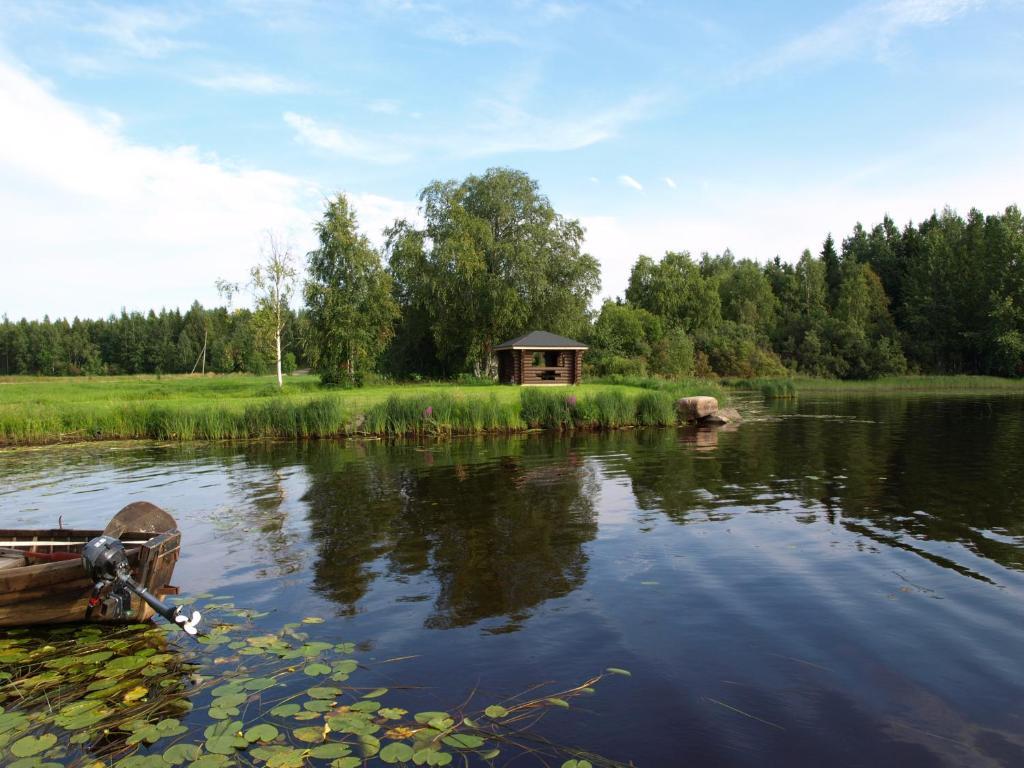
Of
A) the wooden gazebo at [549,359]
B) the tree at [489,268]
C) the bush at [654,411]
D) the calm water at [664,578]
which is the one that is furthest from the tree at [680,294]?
the calm water at [664,578]

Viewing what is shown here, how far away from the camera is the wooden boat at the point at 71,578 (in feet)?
21.4

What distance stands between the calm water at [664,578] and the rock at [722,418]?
9277mm

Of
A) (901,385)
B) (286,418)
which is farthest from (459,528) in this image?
(901,385)

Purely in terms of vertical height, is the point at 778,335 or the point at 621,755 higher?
the point at 778,335

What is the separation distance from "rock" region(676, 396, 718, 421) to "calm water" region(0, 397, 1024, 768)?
9.16 metres

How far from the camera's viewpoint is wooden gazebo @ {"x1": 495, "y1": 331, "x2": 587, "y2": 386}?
3853 centimetres

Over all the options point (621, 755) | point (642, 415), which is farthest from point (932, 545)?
point (642, 415)

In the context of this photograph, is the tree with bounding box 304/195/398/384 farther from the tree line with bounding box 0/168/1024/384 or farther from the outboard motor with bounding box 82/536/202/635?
the outboard motor with bounding box 82/536/202/635

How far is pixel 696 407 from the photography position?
27.3 meters

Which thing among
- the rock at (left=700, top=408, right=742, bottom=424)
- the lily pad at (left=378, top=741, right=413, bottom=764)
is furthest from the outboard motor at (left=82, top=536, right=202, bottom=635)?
the rock at (left=700, top=408, right=742, bottom=424)

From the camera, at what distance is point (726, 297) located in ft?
284

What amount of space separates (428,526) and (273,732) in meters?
6.30

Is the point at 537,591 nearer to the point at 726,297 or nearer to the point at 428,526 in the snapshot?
the point at 428,526

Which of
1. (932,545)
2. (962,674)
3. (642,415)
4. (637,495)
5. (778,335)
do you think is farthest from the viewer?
(778,335)
